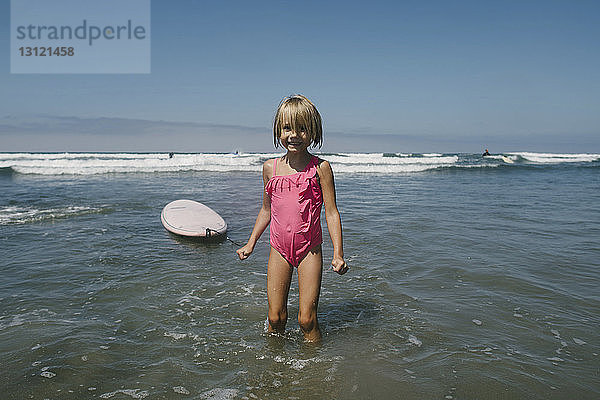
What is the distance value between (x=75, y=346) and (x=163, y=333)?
30.1 inches

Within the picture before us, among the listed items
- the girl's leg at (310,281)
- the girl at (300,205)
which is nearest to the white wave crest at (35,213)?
the girl at (300,205)

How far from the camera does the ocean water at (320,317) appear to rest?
3076 mm

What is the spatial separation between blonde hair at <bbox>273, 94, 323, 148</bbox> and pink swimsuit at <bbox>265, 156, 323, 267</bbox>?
12.1 inches

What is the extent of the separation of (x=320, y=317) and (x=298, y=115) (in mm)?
2286

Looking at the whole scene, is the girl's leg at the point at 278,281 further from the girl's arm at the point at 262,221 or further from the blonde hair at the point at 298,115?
the blonde hair at the point at 298,115

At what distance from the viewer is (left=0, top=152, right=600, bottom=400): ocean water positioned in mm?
3076

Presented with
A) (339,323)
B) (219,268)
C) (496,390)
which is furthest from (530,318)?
(219,268)

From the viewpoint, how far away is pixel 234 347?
3.66 m

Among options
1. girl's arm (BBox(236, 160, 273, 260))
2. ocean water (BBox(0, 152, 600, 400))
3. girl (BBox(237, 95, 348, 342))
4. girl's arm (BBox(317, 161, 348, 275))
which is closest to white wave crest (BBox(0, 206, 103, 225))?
ocean water (BBox(0, 152, 600, 400))

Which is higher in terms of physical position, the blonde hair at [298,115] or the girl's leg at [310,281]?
the blonde hair at [298,115]

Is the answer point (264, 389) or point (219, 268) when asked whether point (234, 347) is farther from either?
point (219, 268)

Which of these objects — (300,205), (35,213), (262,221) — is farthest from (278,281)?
(35,213)

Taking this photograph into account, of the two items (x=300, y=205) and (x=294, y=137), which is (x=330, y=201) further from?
(x=294, y=137)

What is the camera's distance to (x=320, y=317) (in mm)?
4332
